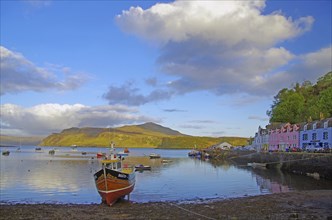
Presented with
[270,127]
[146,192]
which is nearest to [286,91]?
[270,127]

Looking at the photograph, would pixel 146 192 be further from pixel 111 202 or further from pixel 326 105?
pixel 326 105

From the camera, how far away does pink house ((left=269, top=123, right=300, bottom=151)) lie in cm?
9269

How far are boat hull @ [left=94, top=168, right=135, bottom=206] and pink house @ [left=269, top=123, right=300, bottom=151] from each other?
64300 millimetres

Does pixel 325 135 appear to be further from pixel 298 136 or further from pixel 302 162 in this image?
pixel 302 162

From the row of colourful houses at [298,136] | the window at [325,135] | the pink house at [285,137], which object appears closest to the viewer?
the window at [325,135]

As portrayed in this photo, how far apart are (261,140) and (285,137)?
23.0 m

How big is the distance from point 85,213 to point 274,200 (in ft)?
47.3

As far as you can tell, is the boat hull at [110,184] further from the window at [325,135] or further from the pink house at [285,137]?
the pink house at [285,137]

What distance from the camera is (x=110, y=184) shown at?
30.3 meters

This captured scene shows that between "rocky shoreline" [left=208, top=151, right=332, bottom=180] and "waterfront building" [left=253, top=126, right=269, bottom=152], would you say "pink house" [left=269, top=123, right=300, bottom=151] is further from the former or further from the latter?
"rocky shoreline" [left=208, top=151, right=332, bottom=180]

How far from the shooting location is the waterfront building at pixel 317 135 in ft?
243

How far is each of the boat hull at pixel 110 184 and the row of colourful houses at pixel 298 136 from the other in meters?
47.3

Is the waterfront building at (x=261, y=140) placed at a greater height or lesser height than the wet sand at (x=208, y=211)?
greater

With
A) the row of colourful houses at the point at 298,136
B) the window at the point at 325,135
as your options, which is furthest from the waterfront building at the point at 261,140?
the window at the point at 325,135
